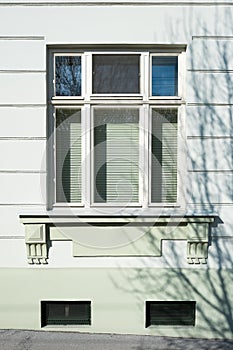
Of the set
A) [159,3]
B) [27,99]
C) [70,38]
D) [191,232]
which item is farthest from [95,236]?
[159,3]

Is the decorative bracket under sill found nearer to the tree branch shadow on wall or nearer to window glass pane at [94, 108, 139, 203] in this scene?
the tree branch shadow on wall

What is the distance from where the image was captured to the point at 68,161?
4828 millimetres

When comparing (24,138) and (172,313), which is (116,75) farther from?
(172,313)

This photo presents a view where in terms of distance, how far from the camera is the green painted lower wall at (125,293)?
15.2ft

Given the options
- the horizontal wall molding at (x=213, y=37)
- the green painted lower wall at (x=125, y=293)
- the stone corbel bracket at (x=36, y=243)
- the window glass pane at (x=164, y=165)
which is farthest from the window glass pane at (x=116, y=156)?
the horizontal wall molding at (x=213, y=37)

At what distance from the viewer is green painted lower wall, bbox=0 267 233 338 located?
4.64m

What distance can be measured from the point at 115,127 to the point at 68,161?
791mm

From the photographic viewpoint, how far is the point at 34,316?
4684 mm

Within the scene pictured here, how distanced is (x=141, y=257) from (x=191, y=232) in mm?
731

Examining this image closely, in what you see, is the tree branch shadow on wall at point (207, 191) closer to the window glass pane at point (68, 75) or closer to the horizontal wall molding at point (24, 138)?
the window glass pane at point (68, 75)

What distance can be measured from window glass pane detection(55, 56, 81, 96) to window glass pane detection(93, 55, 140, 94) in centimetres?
23

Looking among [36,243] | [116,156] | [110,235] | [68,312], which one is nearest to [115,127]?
[116,156]

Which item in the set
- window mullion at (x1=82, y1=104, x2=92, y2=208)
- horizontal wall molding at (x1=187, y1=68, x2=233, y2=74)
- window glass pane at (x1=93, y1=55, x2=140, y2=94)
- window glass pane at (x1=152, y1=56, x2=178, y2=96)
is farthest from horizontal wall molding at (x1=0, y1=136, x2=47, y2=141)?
horizontal wall molding at (x1=187, y1=68, x2=233, y2=74)

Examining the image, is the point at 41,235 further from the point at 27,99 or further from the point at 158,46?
the point at 158,46
